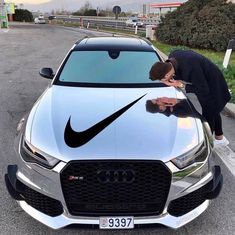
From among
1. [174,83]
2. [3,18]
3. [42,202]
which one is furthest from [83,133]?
[3,18]

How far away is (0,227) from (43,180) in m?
0.77

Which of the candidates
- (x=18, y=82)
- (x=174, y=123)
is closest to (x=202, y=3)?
(x=18, y=82)

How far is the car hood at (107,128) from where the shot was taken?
127 inches

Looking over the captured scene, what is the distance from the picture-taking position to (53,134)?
3.51 meters

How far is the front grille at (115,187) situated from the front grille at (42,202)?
11cm

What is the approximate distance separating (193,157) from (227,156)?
2.07 metres

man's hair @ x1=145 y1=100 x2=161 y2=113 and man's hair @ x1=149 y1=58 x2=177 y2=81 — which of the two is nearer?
man's hair @ x1=145 y1=100 x2=161 y2=113

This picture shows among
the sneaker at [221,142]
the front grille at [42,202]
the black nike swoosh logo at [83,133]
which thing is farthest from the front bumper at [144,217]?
the sneaker at [221,142]

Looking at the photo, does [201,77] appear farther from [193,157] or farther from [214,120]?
[193,157]

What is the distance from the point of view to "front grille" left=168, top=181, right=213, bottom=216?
10.7 ft

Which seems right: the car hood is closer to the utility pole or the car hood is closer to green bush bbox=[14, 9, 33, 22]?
the utility pole

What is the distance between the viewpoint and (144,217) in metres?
3.18

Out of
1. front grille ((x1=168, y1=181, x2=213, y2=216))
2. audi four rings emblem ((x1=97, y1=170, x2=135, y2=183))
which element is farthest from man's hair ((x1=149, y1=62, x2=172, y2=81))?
audi four rings emblem ((x1=97, y1=170, x2=135, y2=183))

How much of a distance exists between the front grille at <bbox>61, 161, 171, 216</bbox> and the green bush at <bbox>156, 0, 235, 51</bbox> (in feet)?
44.2
